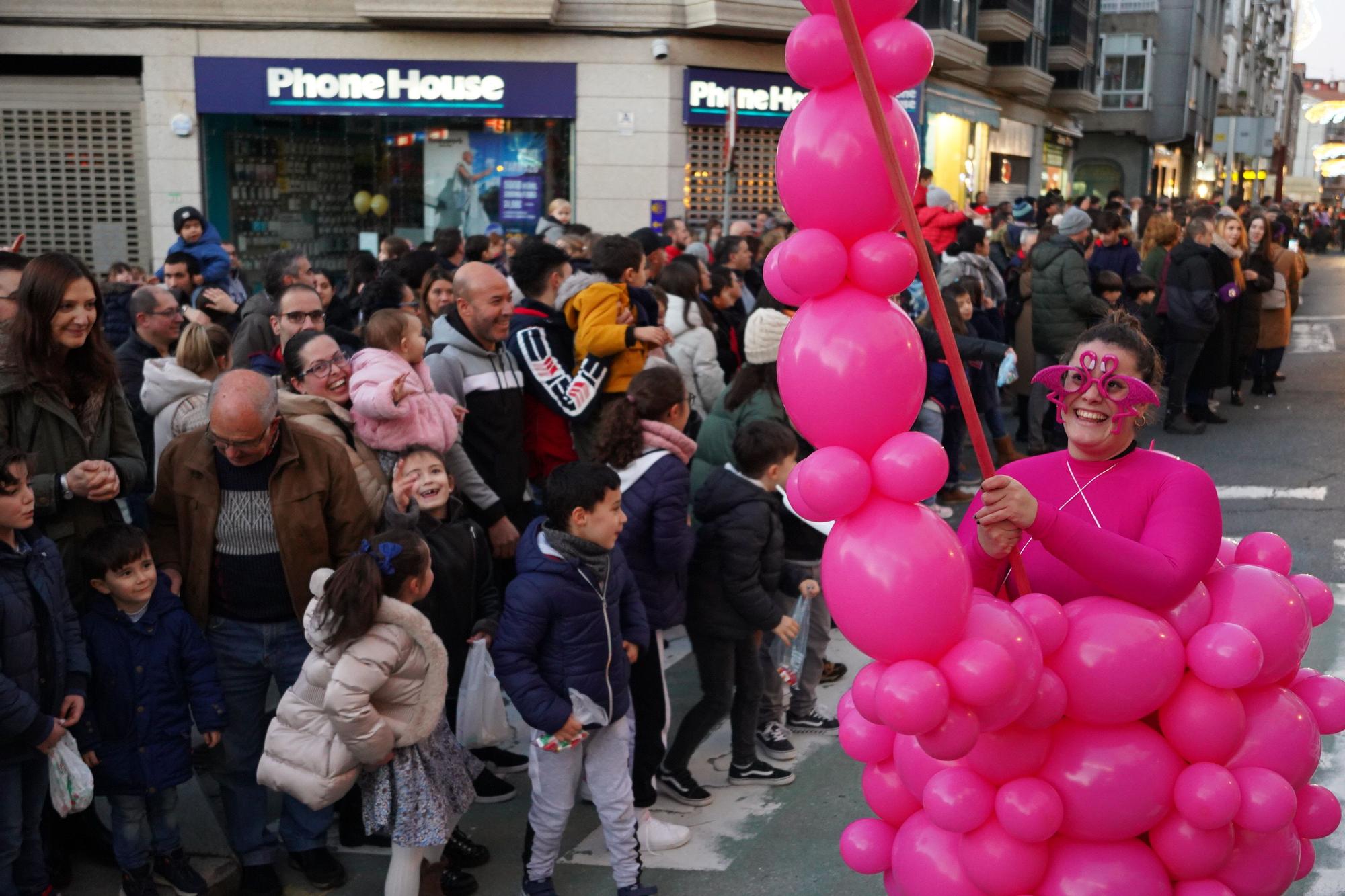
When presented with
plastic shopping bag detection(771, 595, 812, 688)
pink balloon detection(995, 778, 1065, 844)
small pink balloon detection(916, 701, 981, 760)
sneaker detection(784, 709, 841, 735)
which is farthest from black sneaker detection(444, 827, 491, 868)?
small pink balloon detection(916, 701, 981, 760)

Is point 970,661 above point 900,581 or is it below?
below

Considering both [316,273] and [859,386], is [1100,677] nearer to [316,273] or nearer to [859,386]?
[859,386]

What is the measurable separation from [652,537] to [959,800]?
7.32ft

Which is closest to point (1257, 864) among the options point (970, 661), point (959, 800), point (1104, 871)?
point (1104, 871)

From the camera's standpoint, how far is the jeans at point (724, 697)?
4773 mm

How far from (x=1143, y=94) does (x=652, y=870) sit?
4487cm

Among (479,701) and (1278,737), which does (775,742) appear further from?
(1278,737)

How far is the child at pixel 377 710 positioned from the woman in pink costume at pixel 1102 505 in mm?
1803

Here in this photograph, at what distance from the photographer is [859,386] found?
2.34m

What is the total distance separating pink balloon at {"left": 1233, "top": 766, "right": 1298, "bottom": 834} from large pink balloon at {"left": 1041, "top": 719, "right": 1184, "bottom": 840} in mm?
136

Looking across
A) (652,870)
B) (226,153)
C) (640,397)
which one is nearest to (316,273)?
(640,397)

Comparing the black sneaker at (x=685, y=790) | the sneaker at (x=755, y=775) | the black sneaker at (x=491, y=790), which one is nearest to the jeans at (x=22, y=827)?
the black sneaker at (x=491, y=790)

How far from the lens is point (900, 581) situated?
2318 millimetres

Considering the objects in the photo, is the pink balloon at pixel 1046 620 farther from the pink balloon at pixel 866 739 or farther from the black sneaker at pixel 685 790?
the black sneaker at pixel 685 790
